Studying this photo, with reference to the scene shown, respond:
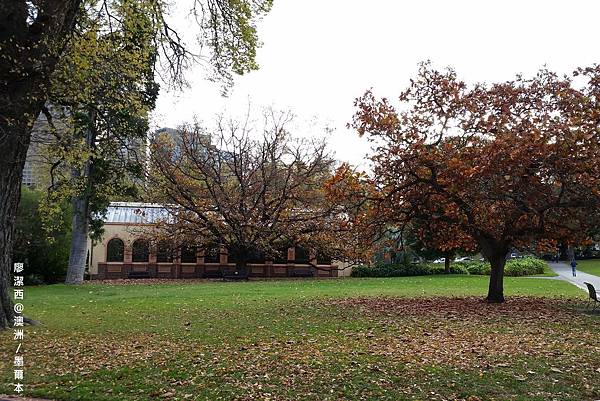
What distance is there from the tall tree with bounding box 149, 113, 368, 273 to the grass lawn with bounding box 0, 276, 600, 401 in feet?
61.7

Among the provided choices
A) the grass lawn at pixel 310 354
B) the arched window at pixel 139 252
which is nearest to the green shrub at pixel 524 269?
the grass lawn at pixel 310 354

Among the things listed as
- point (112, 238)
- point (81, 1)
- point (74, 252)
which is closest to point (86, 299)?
point (74, 252)

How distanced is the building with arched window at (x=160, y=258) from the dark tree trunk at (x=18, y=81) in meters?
25.1

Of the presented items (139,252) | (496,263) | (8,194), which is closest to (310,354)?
(8,194)

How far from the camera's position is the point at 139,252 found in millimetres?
39125

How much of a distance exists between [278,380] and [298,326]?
504 cm

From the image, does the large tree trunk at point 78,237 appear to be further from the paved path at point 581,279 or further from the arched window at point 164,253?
the paved path at point 581,279

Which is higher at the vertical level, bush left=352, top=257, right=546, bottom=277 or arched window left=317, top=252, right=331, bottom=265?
arched window left=317, top=252, right=331, bottom=265

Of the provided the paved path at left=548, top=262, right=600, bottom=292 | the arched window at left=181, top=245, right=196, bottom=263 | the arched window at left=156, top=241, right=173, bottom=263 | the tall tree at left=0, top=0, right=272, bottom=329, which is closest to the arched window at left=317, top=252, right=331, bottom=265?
the arched window at left=181, top=245, right=196, bottom=263

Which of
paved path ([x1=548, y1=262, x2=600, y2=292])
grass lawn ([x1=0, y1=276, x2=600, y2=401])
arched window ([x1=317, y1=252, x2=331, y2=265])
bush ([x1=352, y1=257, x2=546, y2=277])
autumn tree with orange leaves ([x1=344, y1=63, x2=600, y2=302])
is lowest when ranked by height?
grass lawn ([x1=0, y1=276, x2=600, y2=401])

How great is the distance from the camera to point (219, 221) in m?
34.1

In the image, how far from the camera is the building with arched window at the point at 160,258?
37656 mm

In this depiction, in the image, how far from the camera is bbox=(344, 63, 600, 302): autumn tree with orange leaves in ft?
45.8

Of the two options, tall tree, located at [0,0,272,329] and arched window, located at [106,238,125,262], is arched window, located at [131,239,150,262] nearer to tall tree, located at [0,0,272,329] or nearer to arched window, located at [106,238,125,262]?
arched window, located at [106,238,125,262]
